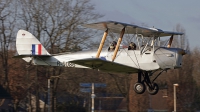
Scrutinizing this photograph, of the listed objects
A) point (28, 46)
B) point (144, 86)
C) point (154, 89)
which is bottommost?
point (154, 89)

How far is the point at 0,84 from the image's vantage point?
41.7 metres

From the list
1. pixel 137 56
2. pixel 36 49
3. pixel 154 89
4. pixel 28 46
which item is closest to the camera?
pixel 137 56

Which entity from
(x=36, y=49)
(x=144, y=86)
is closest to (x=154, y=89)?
(x=144, y=86)

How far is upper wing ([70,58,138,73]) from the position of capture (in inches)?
686

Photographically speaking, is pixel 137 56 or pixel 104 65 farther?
pixel 137 56

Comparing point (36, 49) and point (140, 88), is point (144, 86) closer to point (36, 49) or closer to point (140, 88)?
point (140, 88)

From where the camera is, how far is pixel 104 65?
61.1 feet

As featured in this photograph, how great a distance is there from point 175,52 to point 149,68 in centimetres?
122

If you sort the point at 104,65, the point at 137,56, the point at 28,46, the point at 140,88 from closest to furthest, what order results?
1. the point at 104,65
2. the point at 137,56
3. the point at 140,88
4. the point at 28,46

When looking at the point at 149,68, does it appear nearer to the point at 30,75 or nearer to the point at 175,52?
the point at 175,52

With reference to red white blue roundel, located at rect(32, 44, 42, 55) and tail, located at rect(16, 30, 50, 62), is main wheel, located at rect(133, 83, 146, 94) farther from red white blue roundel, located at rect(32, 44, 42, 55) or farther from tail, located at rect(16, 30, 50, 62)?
red white blue roundel, located at rect(32, 44, 42, 55)

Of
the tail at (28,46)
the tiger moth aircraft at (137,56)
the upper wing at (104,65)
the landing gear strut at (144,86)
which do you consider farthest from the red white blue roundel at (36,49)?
the landing gear strut at (144,86)

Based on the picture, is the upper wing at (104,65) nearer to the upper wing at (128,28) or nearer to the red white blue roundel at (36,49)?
the upper wing at (128,28)

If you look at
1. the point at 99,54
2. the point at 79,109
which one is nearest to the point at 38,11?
the point at 79,109
